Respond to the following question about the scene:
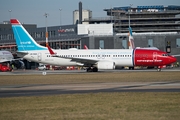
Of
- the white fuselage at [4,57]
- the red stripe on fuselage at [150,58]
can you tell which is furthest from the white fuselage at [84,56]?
the white fuselage at [4,57]

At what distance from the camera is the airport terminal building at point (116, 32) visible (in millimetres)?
101938

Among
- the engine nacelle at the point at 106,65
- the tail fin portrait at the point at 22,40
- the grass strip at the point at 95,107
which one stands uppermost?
the tail fin portrait at the point at 22,40

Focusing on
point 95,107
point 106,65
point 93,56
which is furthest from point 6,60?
point 95,107

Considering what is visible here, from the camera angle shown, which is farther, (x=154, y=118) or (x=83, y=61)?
(x=83, y=61)

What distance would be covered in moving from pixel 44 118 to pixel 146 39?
87078mm

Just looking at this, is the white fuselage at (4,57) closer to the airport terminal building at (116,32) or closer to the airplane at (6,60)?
the airplane at (6,60)

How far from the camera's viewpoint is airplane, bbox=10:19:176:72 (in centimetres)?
5606

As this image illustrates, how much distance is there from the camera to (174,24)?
481 feet

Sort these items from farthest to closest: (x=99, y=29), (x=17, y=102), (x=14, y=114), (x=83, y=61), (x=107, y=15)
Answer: (x=107, y=15)
(x=99, y=29)
(x=83, y=61)
(x=17, y=102)
(x=14, y=114)

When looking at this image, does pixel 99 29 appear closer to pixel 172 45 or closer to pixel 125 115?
pixel 172 45

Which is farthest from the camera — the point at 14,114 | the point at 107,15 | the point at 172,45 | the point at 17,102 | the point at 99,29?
the point at 107,15

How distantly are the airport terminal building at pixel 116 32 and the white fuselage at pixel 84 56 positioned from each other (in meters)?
35.0

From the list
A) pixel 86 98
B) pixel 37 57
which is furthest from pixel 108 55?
pixel 86 98

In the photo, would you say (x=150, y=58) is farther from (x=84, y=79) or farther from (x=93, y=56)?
(x=84, y=79)
